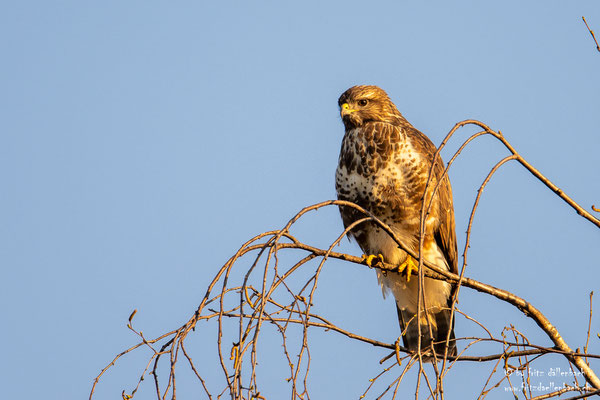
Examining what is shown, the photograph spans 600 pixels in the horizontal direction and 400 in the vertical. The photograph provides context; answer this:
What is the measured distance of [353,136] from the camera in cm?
570

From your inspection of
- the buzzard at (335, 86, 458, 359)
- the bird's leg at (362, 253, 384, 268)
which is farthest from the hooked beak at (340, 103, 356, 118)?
the bird's leg at (362, 253, 384, 268)

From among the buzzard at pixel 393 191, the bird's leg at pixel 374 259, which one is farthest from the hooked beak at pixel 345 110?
the bird's leg at pixel 374 259

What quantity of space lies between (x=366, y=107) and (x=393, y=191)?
3.01 ft

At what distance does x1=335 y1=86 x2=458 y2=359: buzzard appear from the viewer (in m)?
5.36

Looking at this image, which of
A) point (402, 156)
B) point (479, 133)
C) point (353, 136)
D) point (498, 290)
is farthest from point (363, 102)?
point (479, 133)

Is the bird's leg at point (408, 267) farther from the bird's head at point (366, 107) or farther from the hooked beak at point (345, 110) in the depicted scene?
the hooked beak at point (345, 110)

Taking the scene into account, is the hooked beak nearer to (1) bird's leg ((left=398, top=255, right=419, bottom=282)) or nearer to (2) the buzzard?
(2) the buzzard

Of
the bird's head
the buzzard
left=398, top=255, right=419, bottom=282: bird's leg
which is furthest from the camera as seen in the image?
the bird's head

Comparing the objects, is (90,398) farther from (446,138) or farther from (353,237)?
(353,237)

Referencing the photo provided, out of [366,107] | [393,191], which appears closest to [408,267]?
[393,191]

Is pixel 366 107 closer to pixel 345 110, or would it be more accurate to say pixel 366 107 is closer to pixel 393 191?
pixel 345 110

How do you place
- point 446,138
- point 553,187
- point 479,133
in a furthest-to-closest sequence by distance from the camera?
point 553,187
point 479,133
point 446,138

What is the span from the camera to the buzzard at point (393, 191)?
17.6 feet

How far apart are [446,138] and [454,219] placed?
303 centimetres
